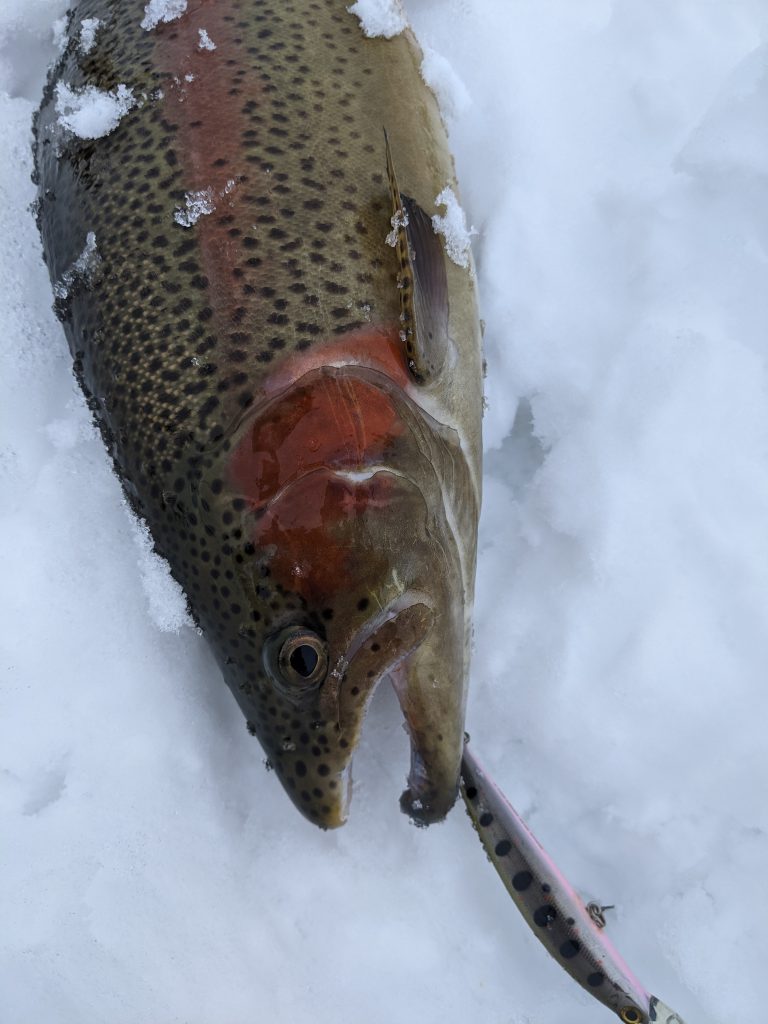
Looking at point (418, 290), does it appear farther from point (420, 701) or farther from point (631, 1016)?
point (631, 1016)

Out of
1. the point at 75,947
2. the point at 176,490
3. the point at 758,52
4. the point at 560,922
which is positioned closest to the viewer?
the point at 176,490

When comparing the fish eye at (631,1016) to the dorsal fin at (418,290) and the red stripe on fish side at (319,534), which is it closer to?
the red stripe on fish side at (319,534)

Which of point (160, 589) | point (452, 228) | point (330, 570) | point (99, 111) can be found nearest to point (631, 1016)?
point (330, 570)

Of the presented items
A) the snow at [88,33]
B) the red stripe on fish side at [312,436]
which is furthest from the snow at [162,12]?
the red stripe on fish side at [312,436]

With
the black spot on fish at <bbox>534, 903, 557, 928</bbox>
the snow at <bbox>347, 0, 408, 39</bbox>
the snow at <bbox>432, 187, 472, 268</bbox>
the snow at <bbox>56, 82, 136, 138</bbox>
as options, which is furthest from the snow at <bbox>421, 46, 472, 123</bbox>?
the black spot on fish at <bbox>534, 903, 557, 928</bbox>

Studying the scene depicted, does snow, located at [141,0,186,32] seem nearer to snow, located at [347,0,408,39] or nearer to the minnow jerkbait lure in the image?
snow, located at [347,0,408,39]

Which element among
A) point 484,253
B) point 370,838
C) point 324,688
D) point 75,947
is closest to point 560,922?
point 370,838

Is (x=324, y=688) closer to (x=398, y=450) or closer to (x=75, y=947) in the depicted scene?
(x=398, y=450)
